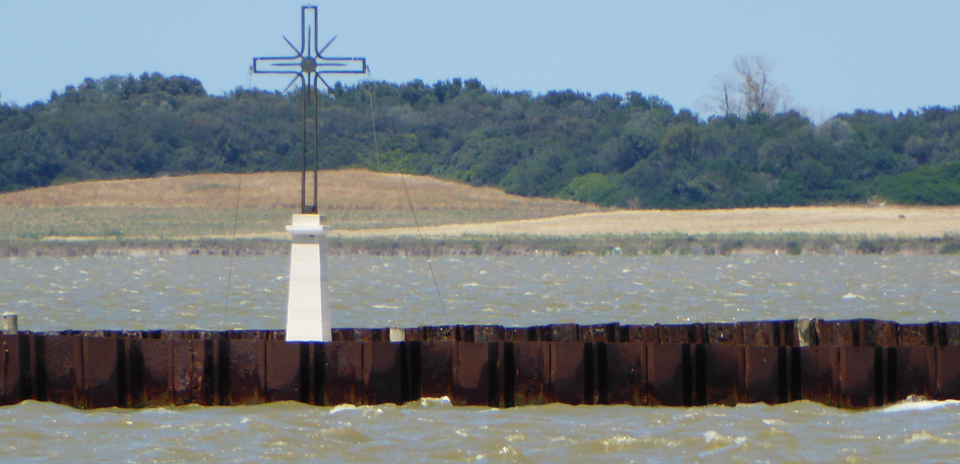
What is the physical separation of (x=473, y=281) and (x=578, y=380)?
82.2 feet

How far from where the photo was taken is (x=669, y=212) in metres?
80.3

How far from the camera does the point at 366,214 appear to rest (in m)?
82.6

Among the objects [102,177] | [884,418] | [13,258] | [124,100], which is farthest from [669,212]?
[884,418]

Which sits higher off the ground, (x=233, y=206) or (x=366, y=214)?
(x=233, y=206)

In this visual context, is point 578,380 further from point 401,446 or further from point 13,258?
point 13,258

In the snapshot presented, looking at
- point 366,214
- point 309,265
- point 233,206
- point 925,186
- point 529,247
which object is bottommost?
point 529,247

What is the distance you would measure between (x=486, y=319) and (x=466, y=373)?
12086mm

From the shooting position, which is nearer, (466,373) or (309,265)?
(309,265)

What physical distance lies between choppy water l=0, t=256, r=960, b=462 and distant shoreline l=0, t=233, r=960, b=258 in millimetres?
2407

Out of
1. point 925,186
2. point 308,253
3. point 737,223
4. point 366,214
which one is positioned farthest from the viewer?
point 366,214

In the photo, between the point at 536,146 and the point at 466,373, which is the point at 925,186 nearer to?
the point at 536,146

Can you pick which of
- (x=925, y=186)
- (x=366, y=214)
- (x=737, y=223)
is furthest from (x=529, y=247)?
(x=925, y=186)

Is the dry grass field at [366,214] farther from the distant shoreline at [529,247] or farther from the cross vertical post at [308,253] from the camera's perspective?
the cross vertical post at [308,253]

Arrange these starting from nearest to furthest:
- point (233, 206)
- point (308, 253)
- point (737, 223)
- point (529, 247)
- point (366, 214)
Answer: point (308, 253) → point (529, 247) → point (737, 223) → point (366, 214) → point (233, 206)
